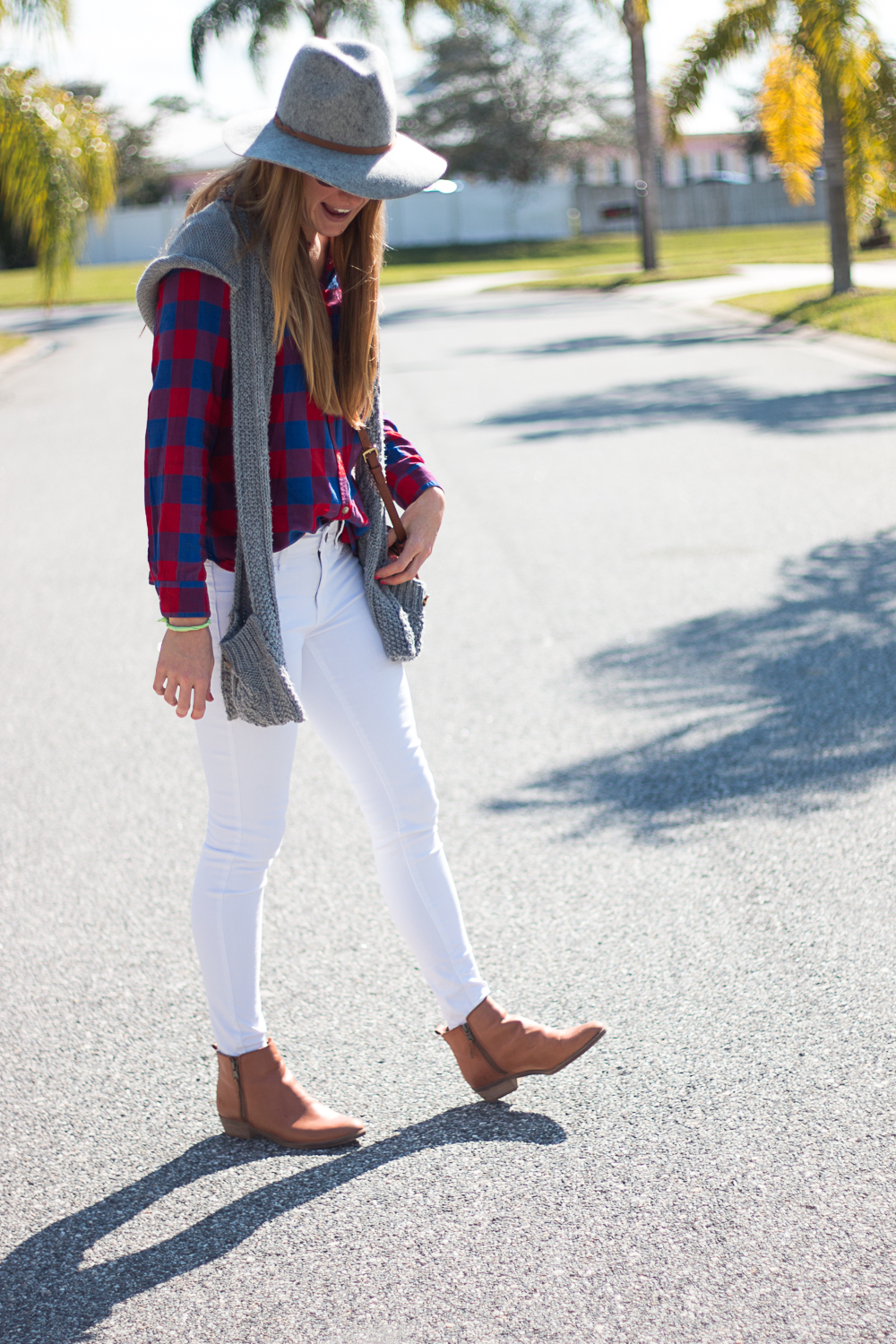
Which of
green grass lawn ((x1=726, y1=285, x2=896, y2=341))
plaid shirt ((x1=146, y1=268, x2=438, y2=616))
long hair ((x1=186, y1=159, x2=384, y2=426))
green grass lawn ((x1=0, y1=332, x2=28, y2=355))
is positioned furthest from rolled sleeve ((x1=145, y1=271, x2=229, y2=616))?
green grass lawn ((x1=0, y1=332, x2=28, y2=355))

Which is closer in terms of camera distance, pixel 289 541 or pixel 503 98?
pixel 289 541

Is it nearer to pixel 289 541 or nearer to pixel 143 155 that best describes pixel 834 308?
pixel 289 541

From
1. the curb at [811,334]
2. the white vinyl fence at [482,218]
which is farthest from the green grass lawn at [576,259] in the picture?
the curb at [811,334]

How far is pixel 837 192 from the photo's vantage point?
1767 cm

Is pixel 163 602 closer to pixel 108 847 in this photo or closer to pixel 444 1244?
pixel 444 1244

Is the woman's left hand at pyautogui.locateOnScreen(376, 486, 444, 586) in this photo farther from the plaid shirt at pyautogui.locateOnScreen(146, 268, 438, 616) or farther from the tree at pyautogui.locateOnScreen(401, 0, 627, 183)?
the tree at pyautogui.locateOnScreen(401, 0, 627, 183)

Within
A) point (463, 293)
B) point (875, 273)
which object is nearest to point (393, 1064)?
point (875, 273)

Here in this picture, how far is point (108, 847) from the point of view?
13.1 feet

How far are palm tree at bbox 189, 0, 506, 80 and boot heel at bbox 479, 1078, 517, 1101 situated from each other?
109 feet

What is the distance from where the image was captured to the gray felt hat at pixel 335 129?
7.15ft

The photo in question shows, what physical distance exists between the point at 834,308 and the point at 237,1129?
16.1 meters

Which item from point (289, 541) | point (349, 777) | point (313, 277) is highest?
point (313, 277)

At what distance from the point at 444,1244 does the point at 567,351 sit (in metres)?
14.8

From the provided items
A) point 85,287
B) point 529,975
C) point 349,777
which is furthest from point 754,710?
point 85,287
